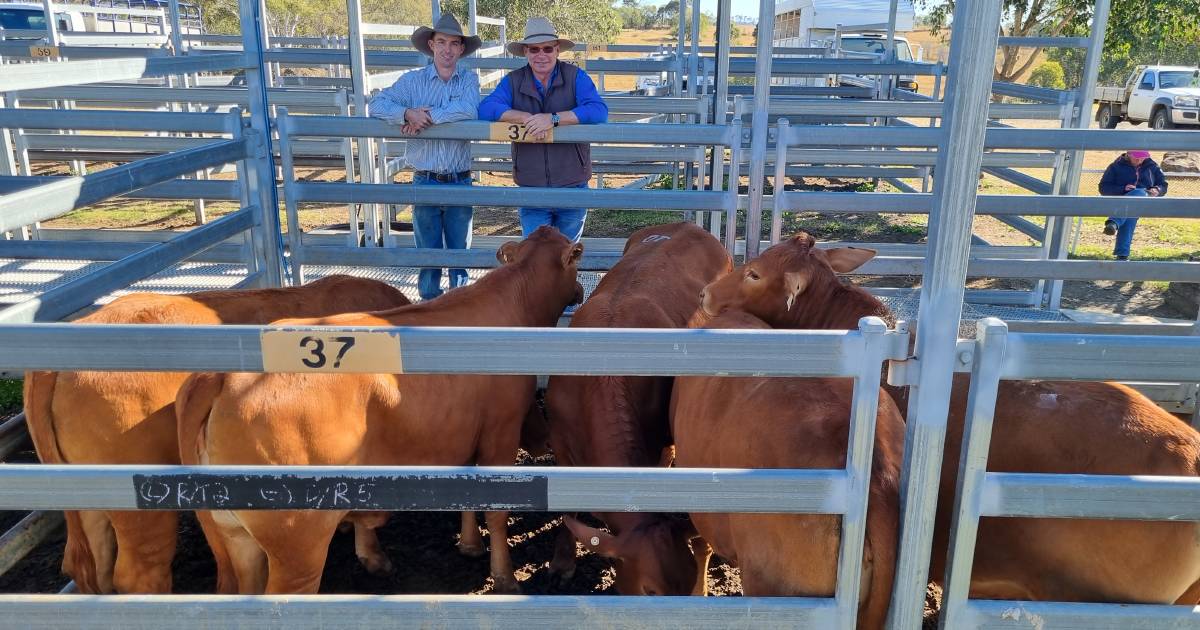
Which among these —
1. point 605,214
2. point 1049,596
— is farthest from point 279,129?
point 605,214

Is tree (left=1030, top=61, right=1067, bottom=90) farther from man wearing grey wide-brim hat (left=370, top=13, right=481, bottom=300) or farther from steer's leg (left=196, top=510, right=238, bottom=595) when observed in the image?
steer's leg (left=196, top=510, right=238, bottom=595)

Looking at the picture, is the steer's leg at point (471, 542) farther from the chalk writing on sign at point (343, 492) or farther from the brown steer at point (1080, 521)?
the brown steer at point (1080, 521)

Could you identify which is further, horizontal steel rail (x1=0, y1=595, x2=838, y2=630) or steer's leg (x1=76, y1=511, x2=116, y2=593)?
steer's leg (x1=76, y1=511, x2=116, y2=593)

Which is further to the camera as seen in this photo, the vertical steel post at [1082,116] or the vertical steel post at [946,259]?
the vertical steel post at [1082,116]

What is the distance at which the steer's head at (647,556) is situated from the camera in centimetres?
319

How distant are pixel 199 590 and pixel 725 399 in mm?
2598

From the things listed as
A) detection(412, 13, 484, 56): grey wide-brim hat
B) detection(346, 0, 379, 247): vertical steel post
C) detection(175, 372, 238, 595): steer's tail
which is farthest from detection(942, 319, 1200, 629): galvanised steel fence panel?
detection(346, 0, 379, 247): vertical steel post

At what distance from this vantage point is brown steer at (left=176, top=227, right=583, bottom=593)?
9.52ft

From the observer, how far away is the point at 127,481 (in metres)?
2.16

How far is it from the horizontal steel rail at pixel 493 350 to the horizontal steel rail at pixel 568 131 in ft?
7.93

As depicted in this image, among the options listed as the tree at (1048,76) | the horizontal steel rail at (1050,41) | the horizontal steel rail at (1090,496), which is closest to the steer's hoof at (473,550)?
the horizontal steel rail at (1090,496)

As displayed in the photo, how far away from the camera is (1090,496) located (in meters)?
2.12

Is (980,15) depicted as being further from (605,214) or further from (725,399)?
(605,214)

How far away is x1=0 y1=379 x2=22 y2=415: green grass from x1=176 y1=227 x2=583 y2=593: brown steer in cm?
352
